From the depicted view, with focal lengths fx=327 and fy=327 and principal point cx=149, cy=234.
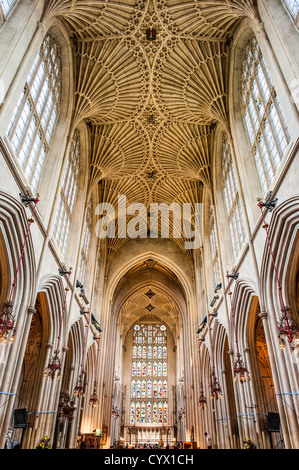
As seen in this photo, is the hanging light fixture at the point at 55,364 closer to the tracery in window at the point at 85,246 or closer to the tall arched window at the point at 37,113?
the tall arched window at the point at 37,113

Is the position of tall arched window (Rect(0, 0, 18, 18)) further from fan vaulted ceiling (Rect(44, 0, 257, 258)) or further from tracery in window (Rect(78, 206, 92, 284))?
tracery in window (Rect(78, 206, 92, 284))

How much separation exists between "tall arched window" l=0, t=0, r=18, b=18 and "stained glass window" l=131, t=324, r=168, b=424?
37.0 meters

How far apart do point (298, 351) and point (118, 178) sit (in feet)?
52.2

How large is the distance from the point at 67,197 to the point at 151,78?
713cm

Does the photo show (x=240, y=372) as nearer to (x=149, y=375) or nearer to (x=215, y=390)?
(x=215, y=390)

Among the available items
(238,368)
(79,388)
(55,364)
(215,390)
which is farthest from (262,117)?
(79,388)

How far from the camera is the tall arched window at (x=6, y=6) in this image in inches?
364

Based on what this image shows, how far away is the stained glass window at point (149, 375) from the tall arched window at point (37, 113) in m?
32.3

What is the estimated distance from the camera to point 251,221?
12.3m

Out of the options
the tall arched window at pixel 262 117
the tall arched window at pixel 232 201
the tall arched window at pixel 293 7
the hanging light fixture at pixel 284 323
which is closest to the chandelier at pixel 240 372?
the hanging light fixture at pixel 284 323

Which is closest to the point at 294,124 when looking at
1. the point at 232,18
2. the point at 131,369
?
the point at 232,18

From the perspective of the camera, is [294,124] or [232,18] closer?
[294,124]
